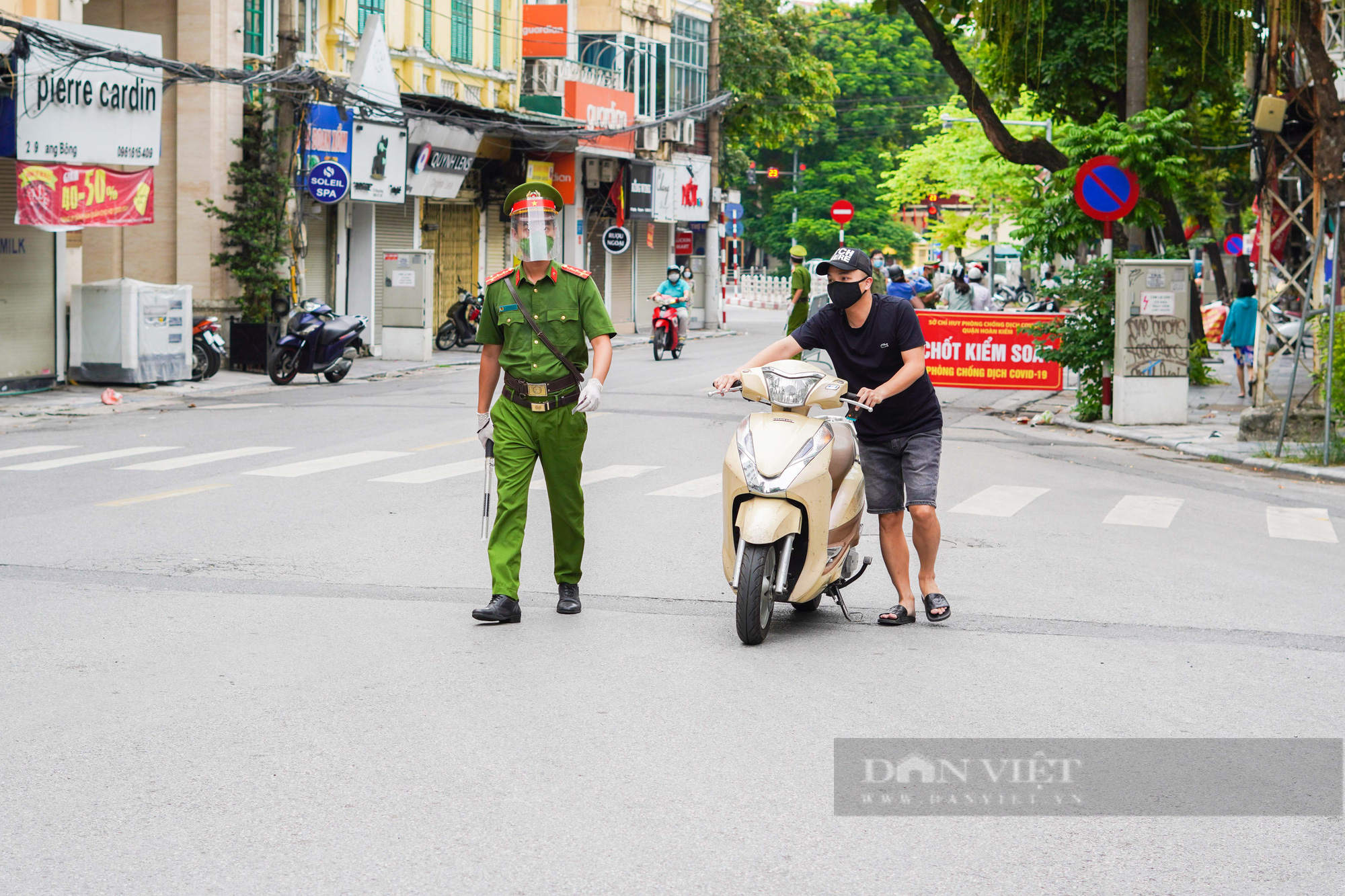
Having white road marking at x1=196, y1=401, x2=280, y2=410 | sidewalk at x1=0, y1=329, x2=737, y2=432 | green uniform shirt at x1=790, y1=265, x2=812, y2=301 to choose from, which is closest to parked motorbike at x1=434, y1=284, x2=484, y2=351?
sidewalk at x1=0, y1=329, x2=737, y2=432

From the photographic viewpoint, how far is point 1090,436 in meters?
18.2

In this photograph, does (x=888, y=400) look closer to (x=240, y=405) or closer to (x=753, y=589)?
(x=753, y=589)

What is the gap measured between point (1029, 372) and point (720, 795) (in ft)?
57.4

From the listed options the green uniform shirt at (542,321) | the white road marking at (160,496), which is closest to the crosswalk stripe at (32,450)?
the white road marking at (160,496)

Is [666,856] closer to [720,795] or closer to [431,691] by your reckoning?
[720,795]

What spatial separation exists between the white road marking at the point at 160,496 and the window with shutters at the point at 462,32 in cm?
2366

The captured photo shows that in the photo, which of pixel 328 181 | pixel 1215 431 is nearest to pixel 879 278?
pixel 1215 431

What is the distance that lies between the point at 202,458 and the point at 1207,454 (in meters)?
9.61

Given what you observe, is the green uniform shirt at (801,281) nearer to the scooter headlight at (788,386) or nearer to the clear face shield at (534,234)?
the clear face shield at (534,234)

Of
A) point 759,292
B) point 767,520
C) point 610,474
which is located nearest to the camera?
point 767,520

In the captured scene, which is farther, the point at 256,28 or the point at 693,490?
the point at 256,28

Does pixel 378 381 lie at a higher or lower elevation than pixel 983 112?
lower

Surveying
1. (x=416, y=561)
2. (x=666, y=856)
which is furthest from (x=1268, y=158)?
(x=666, y=856)

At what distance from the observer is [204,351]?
74.8 feet
